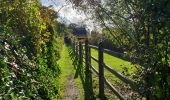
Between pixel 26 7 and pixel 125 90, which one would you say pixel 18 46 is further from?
pixel 125 90

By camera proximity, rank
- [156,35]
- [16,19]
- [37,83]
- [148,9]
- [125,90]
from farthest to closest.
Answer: [16,19], [37,83], [125,90], [156,35], [148,9]

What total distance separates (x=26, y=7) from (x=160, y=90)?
6.20m

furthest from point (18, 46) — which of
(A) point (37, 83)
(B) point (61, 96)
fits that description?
(B) point (61, 96)

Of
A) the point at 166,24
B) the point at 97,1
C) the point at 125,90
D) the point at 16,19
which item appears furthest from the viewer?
the point at 16,19

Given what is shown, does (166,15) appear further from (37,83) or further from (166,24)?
(37,83)

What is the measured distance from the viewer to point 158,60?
5410mm

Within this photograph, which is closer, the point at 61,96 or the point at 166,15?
the point at 166,15

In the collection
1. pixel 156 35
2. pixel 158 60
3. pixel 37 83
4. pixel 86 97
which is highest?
pixel 156 35

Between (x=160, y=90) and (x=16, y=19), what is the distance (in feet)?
19.9

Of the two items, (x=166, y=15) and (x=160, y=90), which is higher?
(x=166, y=15)

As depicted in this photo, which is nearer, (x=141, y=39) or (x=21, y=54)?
(x=141, y=39)

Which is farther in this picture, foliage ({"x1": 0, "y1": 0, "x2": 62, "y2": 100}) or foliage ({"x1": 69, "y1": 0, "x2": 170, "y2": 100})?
foliage ({"x1": 0, "y1": 0, "x2": 62, "y2": 100})

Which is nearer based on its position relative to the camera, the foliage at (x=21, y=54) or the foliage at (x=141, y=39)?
the foliage at (x=141, y=39)

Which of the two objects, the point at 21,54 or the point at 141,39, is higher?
the point at 141,39
